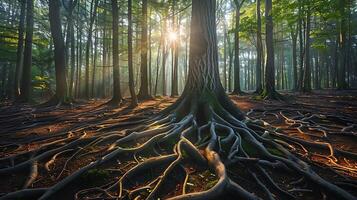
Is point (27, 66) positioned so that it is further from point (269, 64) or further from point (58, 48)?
point (269, 64)

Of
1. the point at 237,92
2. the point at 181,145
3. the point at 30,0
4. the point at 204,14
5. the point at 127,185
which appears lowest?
the point at 127,185

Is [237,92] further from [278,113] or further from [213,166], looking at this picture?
[213,166]

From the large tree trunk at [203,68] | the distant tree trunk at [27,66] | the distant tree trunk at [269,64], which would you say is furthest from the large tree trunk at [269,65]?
the distant tree trunk at [27,66]

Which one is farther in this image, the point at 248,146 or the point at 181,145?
the point at 248,146

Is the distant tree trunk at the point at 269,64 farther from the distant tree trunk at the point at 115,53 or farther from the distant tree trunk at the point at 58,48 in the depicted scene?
the distant tree trunk at the point at 58,48

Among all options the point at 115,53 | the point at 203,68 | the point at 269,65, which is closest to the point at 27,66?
the point at 115,53

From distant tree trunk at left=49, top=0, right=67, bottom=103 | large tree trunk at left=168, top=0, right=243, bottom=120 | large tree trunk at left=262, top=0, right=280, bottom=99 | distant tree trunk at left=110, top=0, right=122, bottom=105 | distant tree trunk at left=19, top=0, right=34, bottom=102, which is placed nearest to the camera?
large tree trunk at left=168, top=0, right=243, bottom=120

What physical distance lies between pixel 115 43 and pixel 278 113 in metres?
8.64

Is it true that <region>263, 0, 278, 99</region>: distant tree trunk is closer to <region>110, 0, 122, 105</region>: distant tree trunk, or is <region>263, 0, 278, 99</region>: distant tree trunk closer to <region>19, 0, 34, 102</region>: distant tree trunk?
<region>110, 0, 122, 105</region>: distant tree trunk

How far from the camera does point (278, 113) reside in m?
8.70

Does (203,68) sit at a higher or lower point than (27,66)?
lower

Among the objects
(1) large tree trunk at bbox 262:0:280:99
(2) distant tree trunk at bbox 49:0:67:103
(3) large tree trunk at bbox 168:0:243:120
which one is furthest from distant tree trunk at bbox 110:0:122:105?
(1) large tree trunk at bbox 262:0:280:99

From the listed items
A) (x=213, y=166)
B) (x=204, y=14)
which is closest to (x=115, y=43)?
(x=204, y=14)

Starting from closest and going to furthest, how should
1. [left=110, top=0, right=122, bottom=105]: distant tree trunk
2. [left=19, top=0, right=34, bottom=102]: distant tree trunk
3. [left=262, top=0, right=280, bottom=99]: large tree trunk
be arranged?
[left=110, top=0, right=122, bottom=105]: distant tree trunk, [left=262, top=0, right=280, bottom=99]: large tree trunk, [left=19, top=0, right=34, bottom=102]: distant tree trunk
